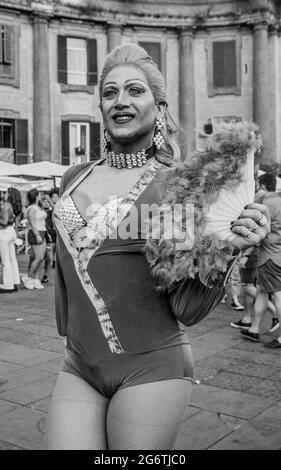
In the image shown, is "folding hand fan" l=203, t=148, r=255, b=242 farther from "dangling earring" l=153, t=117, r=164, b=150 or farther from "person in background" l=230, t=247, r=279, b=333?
"person in background" l=230, t=247, r=279, b=333

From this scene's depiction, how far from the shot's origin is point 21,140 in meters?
23.7

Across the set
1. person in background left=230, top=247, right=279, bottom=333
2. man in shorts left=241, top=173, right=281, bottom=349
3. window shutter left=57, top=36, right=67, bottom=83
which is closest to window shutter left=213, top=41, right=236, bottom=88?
window shutter left=57, top=36, right=67, bottom=83

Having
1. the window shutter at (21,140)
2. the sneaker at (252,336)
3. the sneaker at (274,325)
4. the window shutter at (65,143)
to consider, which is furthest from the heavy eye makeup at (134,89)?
the window shutter at (65,143)

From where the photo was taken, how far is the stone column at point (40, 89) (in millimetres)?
23578

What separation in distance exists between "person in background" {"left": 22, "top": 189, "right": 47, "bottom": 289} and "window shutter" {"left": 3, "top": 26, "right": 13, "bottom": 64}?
1461cm

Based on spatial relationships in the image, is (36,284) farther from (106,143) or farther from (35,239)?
(106,143)

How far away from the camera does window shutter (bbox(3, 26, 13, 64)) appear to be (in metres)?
23.1

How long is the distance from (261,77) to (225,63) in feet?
5.95

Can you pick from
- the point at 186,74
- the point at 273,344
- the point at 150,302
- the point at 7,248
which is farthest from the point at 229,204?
the point at 186,74

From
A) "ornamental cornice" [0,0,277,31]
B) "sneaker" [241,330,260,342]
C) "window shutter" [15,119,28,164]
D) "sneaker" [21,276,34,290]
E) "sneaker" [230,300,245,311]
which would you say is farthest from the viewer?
"ornamental cornice" [0,0,277,31]

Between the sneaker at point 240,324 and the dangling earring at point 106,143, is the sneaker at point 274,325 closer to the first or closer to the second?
the sneaker at point 240,324

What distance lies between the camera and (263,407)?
14.3 feet

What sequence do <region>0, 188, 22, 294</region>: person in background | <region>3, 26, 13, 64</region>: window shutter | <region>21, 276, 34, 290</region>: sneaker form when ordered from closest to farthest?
<region>0, 188, 22, 294</region>: person in background < <region>21, 276, 34, 290</region>: sneaker < <region>3, 26, 13, 64</region>: window shutter
